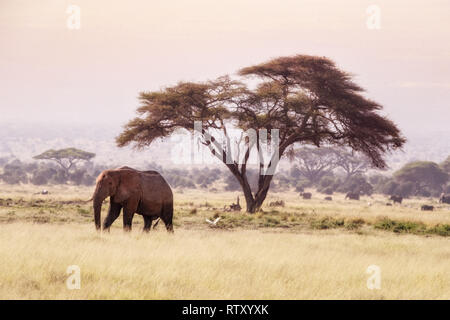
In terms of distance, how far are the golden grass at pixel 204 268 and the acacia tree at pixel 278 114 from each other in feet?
44.1

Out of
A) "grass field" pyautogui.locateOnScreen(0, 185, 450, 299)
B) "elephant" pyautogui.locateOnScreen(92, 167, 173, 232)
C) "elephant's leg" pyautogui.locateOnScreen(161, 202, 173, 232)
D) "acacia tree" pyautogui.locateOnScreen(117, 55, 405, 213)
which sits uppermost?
"acacia tree" pyautogui.locateOnScreen(117, 55, 405, 213)

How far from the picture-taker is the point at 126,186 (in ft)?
51.3

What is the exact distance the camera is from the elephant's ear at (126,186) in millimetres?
15586

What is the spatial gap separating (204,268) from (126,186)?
525 cm

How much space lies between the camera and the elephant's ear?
1559cm

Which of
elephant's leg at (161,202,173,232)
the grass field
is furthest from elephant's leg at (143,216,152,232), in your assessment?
elephant's leg at (161,202,173,232)

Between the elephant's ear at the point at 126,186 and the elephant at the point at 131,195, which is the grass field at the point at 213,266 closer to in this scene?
the elephant at the point at 131,195

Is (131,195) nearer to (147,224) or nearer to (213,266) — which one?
(147,224)

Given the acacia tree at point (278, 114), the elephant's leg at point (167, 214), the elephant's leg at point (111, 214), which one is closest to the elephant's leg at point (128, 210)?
the elephant's leg at point (111, 214)

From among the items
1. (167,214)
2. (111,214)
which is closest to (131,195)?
(111,214)

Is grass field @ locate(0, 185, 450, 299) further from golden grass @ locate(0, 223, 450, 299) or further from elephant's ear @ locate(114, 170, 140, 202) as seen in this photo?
elephant's ear @ locate(114, 170, 140, 202)

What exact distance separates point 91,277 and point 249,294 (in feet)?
9.12

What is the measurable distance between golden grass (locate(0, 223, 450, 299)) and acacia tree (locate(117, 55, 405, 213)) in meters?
13.5
